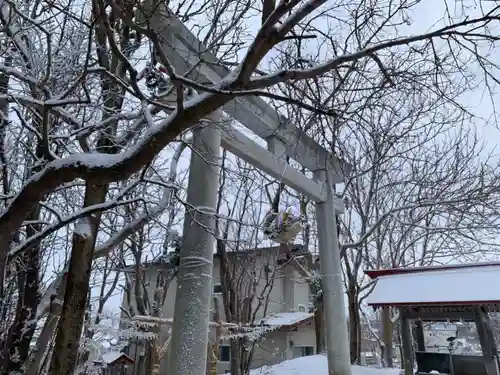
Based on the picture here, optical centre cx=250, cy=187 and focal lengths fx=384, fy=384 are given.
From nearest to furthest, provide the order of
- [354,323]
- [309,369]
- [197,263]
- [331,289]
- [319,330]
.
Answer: [197,263]
[331,289]
[309,369]
[354,323]
[319,330]

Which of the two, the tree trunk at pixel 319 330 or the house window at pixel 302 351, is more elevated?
the tree trunk at pixel 319 330

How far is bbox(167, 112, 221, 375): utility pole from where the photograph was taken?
2.71m

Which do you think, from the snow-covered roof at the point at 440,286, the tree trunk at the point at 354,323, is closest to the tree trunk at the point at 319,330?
the tree trunk at the point at 354,323

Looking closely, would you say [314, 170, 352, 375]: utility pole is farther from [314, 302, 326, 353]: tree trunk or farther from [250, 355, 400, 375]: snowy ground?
[314, 302, 326, 353]: tree trunk

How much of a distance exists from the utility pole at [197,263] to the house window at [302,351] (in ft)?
42.9

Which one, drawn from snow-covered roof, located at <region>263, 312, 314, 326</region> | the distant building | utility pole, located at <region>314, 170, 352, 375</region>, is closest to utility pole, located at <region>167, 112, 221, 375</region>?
utility pole, located at <region>314, 170, 352, 375</region>

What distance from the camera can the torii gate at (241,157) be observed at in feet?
9.19

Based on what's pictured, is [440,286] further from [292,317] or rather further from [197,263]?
[292,317]

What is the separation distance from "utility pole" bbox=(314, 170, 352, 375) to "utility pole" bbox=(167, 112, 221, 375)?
8.36ft

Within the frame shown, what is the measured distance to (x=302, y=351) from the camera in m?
15.1

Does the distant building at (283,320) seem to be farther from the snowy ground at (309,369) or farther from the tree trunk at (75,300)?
the tree trunk at (75,300)

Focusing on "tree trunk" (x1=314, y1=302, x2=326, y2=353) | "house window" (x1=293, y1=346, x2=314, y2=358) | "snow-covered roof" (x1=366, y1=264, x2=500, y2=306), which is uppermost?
"snow-covered roof" (x1=366, y1=264, x2=500, y2=306)

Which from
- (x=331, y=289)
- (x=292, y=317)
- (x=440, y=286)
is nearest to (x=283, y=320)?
(x=292, y=317)

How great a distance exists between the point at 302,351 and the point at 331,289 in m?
11.3
